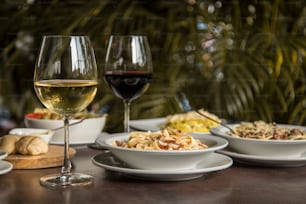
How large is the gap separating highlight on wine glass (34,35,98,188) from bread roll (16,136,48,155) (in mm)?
145

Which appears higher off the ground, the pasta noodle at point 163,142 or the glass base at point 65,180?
the pasta noodle at point 163,142

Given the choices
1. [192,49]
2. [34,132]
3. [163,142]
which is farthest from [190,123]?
[192,49]

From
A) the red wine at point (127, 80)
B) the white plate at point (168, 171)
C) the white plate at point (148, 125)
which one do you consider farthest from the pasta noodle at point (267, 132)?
the white plate at point (148, 125)

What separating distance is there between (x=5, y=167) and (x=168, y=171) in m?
0.26

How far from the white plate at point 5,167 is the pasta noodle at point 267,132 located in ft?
1.37

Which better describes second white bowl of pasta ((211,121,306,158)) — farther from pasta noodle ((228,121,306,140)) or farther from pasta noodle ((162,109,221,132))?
pasta noodle ((162,109,221,132))

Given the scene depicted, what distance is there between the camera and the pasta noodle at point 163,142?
104 centimetres

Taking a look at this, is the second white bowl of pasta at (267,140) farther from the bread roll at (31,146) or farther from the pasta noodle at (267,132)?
the bread roll at (31,146)

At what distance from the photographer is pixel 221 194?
94cm

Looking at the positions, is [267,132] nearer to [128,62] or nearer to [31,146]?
[128,62]

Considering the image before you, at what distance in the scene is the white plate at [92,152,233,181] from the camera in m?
1.00

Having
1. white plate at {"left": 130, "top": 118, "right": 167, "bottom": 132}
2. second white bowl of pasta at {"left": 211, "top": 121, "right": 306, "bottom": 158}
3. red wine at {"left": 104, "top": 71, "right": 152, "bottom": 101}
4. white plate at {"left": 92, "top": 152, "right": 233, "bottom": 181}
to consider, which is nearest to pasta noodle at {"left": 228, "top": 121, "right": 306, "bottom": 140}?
second white bowl of pasta at {"left": 211, "top": 121, "right": 306, "bottom": 158}

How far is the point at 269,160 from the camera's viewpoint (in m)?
1.13

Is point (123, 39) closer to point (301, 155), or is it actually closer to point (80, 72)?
point (80, 72)
